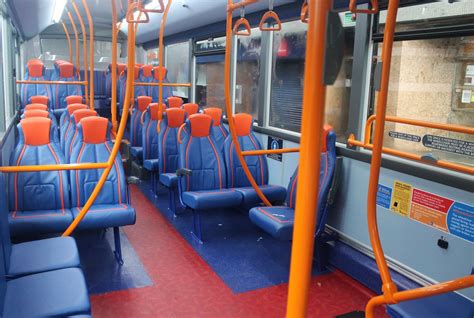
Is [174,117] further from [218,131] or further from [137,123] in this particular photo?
[137,123]

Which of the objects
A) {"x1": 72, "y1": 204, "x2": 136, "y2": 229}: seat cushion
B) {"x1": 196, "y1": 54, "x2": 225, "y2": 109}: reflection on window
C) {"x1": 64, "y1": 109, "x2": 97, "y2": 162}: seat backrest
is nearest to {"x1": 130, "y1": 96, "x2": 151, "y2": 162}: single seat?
{"x1": 196, "y1": 54, "x2": 225, "y2": 109}: reflection on window

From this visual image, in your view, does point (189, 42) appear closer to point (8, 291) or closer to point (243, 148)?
point (243, 148)

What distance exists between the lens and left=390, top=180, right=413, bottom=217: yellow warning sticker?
326cm

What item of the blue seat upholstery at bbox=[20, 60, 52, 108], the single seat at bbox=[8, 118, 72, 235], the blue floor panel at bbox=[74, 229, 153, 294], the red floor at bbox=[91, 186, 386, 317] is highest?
the blue seat upholstery at bbox=[20, 60, 52, 108]

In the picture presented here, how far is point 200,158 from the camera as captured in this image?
4.65 m

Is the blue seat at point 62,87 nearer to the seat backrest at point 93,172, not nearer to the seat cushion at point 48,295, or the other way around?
the seat backrest at point 93,172

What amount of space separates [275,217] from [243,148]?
1.31 metres

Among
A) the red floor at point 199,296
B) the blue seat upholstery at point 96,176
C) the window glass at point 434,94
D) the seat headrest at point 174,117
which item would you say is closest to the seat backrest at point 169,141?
the seat headrest at point 174,117

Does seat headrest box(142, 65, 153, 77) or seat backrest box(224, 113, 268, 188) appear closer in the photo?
seat backrest box(224, 113, 268, 188)

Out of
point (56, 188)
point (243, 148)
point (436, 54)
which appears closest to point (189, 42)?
point (243, 148)

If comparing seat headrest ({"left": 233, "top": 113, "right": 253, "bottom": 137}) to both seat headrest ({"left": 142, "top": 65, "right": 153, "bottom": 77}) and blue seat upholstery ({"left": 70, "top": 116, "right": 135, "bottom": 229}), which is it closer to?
blue seat upholstery ({"left": 70, "top": 116, "right": 135, "bottom": 229})

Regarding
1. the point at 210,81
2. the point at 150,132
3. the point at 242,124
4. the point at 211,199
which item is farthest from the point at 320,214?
the point at 210,81

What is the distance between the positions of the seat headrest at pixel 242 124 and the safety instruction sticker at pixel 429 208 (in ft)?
6.01

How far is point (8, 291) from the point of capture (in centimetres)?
226
